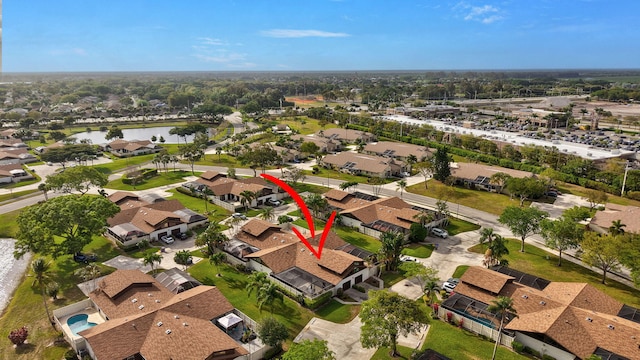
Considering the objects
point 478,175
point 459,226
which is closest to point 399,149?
point 478,175

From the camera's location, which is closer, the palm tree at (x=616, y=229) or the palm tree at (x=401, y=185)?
the palm tree at (x=616, y=229)

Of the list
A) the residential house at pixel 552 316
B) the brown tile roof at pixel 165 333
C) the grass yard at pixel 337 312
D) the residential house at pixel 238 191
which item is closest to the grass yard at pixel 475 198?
the residential house at pixel 552 316

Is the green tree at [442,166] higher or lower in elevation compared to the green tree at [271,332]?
higher

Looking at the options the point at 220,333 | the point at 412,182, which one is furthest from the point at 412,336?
the point at 412,182

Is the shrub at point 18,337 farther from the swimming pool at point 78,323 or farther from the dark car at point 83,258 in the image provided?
the dark car at point 83,258

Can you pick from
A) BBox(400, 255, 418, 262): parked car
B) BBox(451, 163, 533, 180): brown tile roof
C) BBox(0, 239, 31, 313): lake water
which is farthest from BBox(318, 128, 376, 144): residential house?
BBox(0, 239, 31, 313): lake water

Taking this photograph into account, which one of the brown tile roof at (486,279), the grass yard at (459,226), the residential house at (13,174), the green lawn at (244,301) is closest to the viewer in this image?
the green lawn at (244,301)

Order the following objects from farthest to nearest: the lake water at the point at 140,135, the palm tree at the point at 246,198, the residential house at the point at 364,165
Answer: the lake water at the point at 140,135, the residential house at the point at 364,165, the palm tree at the point at 246,198
